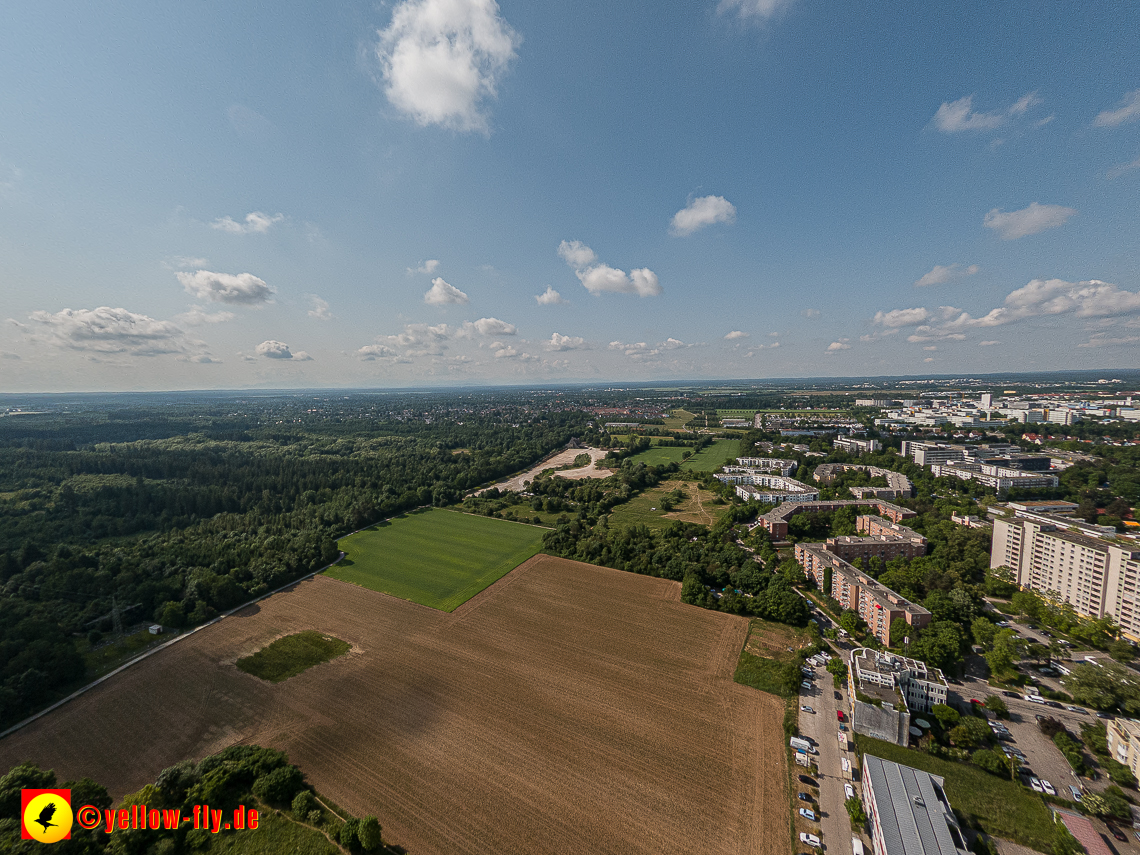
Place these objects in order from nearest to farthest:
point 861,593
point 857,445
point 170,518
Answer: point 861,593 < point 170,518 < point 857,445

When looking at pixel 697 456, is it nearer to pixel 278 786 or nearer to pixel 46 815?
pixel 278 786

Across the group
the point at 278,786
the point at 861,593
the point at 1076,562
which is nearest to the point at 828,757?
the point at 861,593

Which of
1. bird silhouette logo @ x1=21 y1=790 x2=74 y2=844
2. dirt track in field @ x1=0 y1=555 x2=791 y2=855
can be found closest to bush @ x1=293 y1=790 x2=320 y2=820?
dirt track in field @ x1=0 y1=555 x2=791 y2=855

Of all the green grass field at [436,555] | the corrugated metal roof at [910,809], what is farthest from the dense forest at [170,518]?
the corrugated metal roof at [910,809]

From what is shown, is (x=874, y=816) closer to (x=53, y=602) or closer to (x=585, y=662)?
(x=585, y=662)

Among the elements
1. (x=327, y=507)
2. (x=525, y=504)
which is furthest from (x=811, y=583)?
(x=327, y=507)
